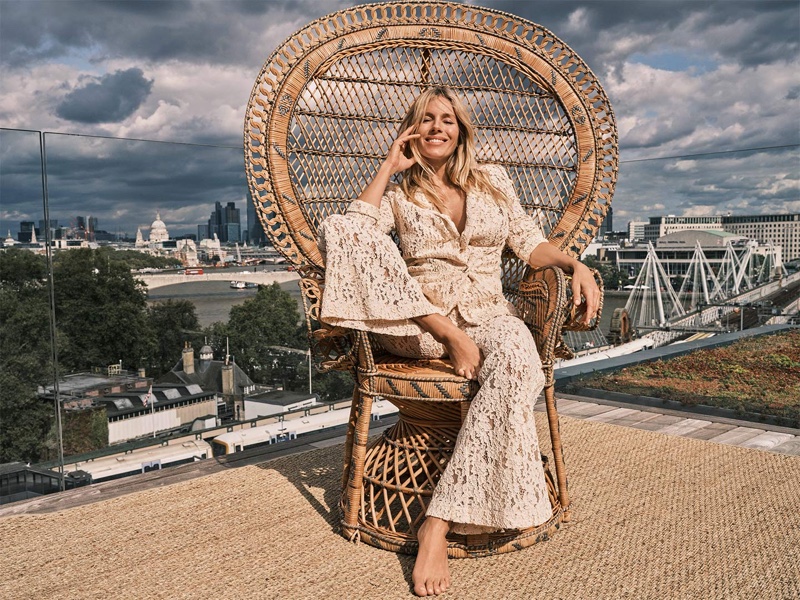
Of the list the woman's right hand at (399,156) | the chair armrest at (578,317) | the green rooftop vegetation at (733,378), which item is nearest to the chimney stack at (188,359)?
the woman's right hand at (399,156)

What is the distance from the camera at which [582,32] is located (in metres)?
3.84

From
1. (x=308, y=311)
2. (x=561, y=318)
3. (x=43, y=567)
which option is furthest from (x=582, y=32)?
(x=43, y=567)

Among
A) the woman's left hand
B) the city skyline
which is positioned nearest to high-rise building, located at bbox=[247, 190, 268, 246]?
the city skyline

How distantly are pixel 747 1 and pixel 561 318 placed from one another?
354cm

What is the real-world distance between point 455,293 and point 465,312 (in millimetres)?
73

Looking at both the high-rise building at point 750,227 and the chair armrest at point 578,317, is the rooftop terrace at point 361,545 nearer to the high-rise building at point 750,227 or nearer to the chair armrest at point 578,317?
the chair armrest at point 578,317

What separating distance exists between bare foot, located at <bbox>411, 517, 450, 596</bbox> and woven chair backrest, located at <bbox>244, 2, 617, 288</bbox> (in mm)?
1085

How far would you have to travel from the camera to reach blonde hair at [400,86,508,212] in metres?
2.11

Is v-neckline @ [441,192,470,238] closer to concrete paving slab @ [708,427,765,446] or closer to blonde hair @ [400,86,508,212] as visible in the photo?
blonde hair @ [400,86,508,212]

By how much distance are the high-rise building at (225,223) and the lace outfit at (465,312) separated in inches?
57.9

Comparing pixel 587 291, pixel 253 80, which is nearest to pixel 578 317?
pixel 587 291

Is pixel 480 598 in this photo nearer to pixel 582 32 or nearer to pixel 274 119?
pixel 274 119

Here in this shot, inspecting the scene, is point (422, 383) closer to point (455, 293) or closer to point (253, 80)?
point (455, 293)

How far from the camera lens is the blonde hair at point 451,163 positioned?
211cm
